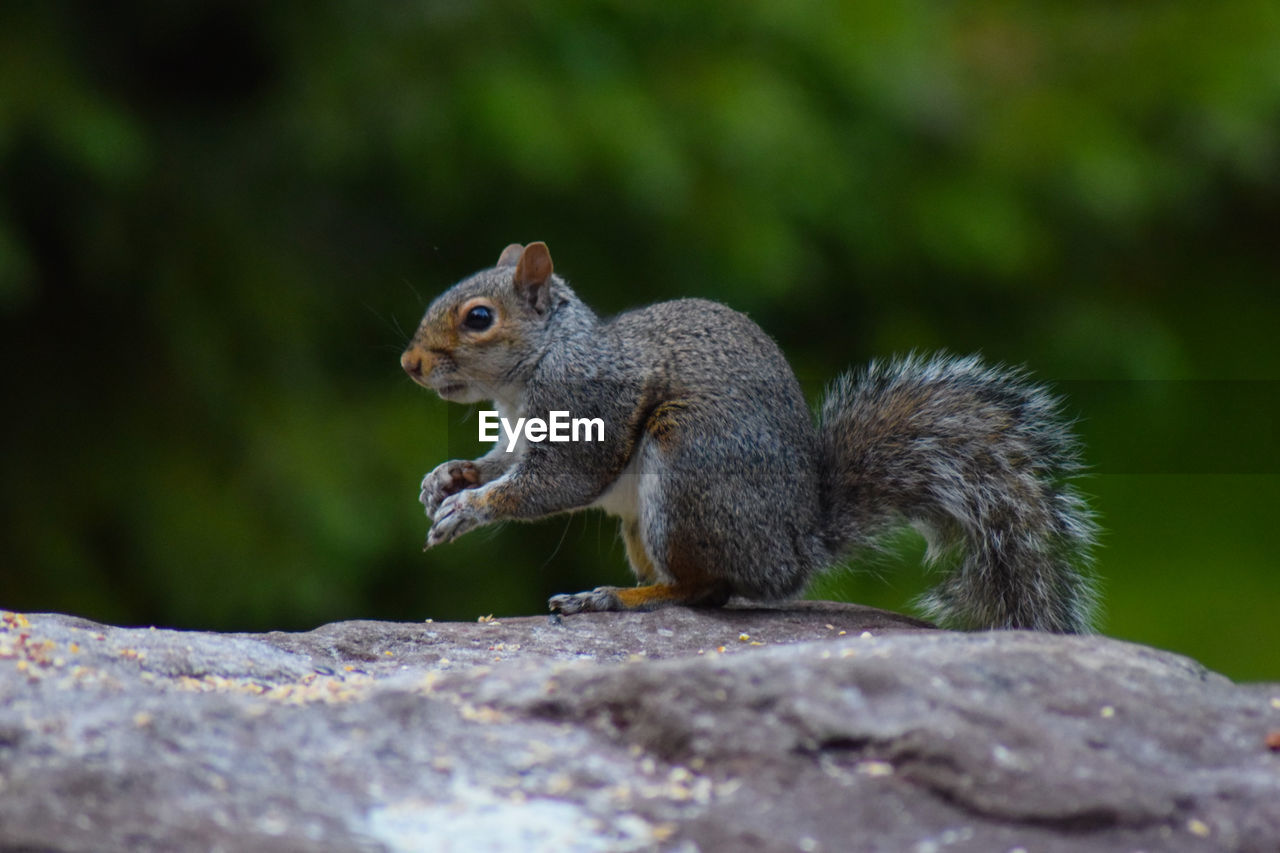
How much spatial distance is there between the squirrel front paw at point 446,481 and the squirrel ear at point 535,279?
1.12 ft

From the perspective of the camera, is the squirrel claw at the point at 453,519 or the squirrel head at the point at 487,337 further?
the squirrel head at the point at 487,337

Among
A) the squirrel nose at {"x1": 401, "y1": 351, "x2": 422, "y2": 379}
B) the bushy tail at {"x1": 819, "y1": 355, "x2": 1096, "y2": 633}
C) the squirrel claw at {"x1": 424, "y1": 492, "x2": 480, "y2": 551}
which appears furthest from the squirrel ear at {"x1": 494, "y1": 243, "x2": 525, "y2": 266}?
the bushy tail at {"x1": 819, "y1": 355, "x2": 1096, "y2": 633}

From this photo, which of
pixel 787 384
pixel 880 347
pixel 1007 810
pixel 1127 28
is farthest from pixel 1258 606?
pixel 1007 810

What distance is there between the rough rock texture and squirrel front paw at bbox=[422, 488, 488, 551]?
95 centimetres

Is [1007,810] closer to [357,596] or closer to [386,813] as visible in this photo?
[386,813]

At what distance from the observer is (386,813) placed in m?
1.46

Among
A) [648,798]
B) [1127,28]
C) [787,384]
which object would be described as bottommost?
[648,798]

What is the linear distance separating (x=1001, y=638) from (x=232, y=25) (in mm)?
3081

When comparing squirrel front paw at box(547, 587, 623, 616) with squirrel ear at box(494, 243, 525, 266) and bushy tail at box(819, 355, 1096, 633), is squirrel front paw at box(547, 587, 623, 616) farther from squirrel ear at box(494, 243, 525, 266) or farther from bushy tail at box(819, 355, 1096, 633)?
squirrel ear at box(494, 243, 525, 266)

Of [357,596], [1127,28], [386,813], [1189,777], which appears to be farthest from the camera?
[1127,28]

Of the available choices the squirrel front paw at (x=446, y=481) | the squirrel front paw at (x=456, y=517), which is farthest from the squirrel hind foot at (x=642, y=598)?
the squirrel front paw at (x=446, y=481)

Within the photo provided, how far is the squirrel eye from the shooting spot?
9.81ft

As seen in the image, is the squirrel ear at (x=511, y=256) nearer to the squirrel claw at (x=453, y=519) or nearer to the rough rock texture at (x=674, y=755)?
the squirrel claw at (x=453, y=519)

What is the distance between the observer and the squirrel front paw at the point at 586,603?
281cm
